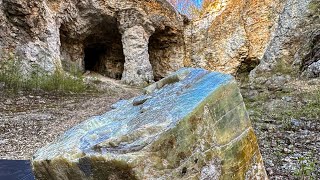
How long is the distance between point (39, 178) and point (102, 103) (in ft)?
18.1

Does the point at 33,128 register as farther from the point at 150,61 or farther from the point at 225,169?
the point at 150,61

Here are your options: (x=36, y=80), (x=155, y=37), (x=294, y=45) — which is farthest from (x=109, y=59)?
(x=294, y=45)

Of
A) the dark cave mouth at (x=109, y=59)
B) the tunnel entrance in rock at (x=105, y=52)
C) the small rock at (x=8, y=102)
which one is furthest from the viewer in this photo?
the dark cave mouth at (x=109, y=59)

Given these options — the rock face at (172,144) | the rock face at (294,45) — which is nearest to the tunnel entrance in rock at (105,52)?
the rock face at (294,45)

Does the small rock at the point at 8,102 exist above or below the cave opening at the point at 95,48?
below

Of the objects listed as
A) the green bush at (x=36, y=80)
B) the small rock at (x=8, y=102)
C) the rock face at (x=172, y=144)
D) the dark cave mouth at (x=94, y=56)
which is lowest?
the rock face at (x=172, y=144)

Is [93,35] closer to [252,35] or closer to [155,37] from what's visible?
[155,37]

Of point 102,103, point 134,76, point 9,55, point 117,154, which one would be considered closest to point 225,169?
point 117,154

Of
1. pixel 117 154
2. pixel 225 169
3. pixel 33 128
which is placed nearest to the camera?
pixel 117 154

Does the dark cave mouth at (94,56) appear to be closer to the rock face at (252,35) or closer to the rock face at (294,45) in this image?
the rock face at (252,35)

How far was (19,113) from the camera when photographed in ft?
21.3

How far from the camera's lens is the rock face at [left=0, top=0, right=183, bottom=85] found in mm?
9203

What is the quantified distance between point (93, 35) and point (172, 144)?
441 inches

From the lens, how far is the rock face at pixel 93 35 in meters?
9.20
